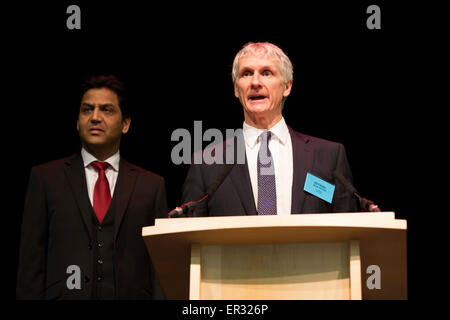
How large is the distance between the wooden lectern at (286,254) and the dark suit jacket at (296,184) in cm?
57

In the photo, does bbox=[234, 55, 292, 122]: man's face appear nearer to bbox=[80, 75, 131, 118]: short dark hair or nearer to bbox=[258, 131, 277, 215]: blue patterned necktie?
bbox=[258, 131, 277, 215]: blue patterned necktie

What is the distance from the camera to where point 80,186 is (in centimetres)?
327

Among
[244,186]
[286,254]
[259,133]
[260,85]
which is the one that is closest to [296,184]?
[244,186]

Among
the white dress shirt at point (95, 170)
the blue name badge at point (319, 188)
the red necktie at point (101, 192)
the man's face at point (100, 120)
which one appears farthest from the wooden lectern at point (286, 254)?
the man's face at point (100, 120)

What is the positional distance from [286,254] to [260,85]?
1194 mm

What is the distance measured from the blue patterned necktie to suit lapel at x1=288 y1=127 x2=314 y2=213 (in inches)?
3.5

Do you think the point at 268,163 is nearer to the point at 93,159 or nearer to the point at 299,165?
the point at 299,165

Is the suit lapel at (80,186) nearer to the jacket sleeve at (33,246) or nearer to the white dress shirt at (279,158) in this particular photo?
the jacket sleeve at (33,246)

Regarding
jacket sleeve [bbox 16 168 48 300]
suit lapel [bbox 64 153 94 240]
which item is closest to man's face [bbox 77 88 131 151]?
suit lapel [bbox 64 153 94 240]

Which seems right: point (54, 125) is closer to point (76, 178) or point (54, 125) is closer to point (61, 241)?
point (76, 178)

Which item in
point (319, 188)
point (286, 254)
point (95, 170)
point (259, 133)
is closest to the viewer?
point (286, 254)

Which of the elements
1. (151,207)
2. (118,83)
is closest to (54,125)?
(118,83)

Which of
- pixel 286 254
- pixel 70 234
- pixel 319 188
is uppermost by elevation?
pixel 319 188

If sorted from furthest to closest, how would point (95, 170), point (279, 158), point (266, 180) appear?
point (95, 170) → point (279, 158) → point (266, 180)
